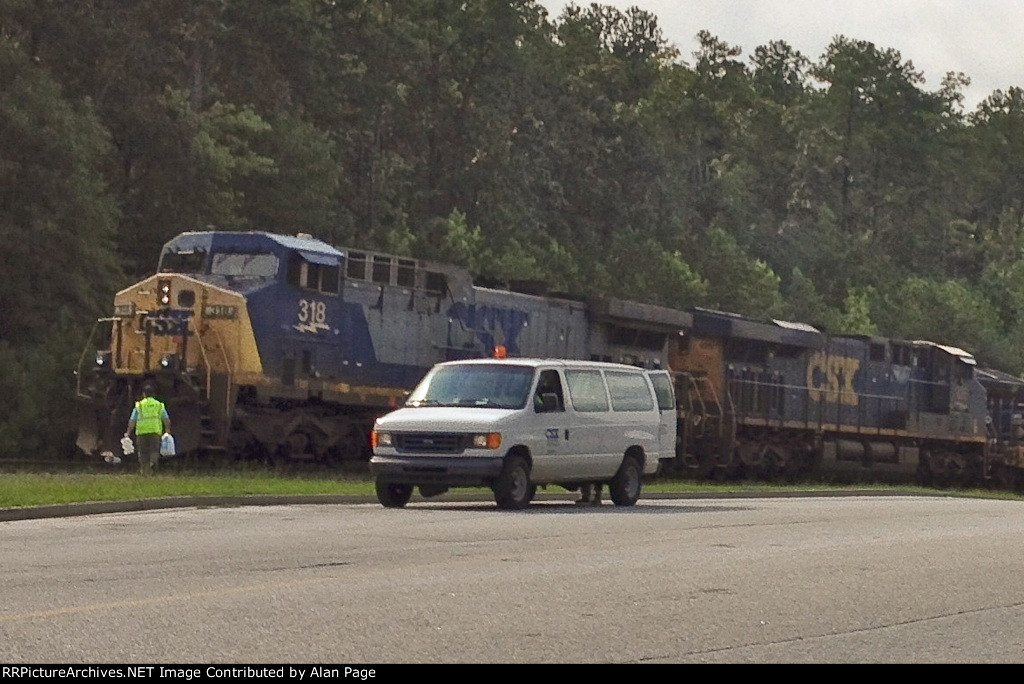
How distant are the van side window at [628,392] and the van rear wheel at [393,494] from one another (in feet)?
10.1

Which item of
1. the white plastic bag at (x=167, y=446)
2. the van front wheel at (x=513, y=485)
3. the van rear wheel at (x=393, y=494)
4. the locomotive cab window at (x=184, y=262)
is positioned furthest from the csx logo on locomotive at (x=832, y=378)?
the van rear wheel at (x=393, y=494)

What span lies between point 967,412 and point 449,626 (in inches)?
1603

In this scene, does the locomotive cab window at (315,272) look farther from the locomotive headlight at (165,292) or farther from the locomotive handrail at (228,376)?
the locomotive headlight at (165,292)

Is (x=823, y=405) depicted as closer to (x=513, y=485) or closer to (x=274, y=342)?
(x=274, y=342)

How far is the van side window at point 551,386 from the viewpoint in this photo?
2419 cm

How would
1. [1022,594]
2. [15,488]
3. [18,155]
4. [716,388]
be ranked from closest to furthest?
[1022,594], [15,488], [716,388], [18,155]

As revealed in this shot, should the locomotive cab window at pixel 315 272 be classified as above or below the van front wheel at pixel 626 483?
above

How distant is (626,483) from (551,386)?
→ 73.6 inches

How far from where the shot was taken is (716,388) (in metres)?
42.3

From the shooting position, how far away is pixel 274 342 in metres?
32.8

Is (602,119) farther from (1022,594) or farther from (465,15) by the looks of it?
(1022,594)

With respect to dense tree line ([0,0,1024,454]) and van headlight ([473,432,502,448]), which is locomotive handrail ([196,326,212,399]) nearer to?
dense tree line ([0,0,1024,454])

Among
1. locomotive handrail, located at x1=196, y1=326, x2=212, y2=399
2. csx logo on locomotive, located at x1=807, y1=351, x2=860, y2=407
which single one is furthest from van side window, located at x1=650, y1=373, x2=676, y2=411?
csx logo on locomotive, located at x1=807, y1=351, x2=860, y2=407
